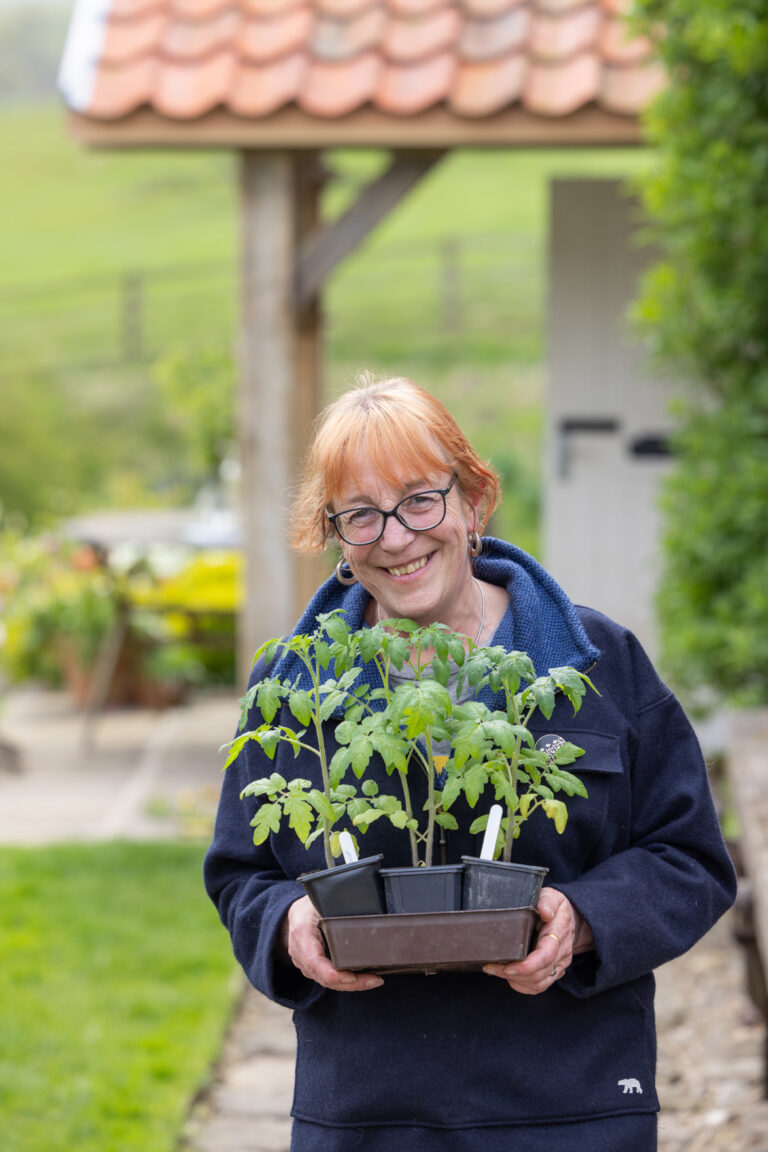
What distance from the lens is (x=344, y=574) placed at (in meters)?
1.91

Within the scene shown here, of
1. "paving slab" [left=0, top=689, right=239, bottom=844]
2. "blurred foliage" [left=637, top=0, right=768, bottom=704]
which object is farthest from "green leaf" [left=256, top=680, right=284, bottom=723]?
"paving slab" [left=0, top=689, right=239, bottom=844]

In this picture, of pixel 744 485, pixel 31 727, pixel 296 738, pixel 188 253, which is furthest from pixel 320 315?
pixel 188 253

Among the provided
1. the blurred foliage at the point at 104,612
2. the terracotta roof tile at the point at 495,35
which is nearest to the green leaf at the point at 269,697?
the terracotta roof tile at the point at 495,35

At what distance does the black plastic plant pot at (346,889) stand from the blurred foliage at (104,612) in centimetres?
578

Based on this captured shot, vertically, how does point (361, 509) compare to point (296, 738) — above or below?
above

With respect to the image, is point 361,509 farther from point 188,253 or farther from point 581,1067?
point 188,253

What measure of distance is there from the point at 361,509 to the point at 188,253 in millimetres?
24458

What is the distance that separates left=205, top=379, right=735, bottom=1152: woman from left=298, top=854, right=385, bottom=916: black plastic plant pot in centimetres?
10

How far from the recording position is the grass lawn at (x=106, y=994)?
3.42m

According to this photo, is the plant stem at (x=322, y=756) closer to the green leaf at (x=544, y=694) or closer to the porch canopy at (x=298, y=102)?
the green leaf at (x=544, y=694)

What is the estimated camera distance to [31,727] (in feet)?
25.2

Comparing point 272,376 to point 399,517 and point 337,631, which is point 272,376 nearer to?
point 399,517

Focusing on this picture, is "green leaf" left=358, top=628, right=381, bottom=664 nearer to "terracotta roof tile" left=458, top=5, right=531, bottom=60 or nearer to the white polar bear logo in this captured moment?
the white polar bear logo

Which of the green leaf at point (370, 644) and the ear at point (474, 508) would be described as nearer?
the green leaf at point (370, 644)
